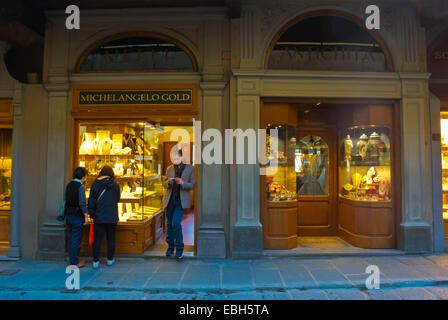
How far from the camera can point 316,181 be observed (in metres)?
7.05

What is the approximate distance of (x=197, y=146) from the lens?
551 cm

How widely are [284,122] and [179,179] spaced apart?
99.2 inches

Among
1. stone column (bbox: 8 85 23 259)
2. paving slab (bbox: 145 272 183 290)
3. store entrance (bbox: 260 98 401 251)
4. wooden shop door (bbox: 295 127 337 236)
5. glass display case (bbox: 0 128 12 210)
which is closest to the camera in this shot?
paving slab (bbox: 145 272 183 290)

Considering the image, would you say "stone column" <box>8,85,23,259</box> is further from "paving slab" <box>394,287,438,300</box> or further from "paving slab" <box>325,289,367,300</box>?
"paving slab" <box>394,287,438,300</box>

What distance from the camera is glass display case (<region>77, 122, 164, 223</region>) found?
19.2 feet

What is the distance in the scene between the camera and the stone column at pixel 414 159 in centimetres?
561

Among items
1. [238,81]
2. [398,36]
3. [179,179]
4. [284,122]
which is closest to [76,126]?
[179,179]

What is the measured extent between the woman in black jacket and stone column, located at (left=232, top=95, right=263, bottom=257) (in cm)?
231

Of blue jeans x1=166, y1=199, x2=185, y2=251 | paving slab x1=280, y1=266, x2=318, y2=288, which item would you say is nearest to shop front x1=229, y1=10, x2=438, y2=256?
paving slab x1=280, y1=266, x2=318, y2=288

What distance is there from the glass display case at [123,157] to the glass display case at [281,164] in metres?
2.76

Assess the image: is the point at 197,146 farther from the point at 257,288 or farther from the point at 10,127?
the point at 10,127

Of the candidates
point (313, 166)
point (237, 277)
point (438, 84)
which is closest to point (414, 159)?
point (438, 84)

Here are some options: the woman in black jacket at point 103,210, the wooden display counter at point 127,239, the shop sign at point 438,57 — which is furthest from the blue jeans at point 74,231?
the shop sign at point 438,57

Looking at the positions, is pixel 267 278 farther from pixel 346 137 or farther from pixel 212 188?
pixel 346 137
